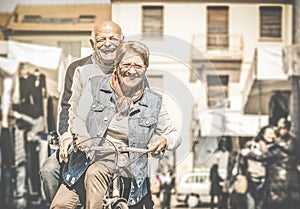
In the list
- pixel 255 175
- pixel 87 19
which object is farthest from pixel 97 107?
pixel 255 175

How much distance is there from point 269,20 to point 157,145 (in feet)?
4.35

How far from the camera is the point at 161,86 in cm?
531

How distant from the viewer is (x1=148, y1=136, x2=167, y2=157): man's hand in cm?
510

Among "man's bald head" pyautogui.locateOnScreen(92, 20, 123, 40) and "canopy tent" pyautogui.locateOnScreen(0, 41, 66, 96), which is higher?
"man's bald head" pyautogui.locateOnScreen(92, 20, 123, 40)

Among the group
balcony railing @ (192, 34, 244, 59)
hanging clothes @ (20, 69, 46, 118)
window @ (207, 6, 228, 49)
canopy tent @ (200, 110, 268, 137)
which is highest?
window @ (207, 6, 228, 49)

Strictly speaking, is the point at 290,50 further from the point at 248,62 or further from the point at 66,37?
the point at 66,37

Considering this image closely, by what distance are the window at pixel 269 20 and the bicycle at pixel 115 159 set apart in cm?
129

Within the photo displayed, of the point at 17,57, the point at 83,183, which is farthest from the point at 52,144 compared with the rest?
the point at 17,57

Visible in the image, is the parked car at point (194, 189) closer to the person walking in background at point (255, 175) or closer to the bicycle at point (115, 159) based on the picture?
the person walking in background at point (255, 175)

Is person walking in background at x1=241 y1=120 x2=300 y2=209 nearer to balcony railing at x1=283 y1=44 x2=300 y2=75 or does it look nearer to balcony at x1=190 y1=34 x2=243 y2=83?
balcony railing at x1=283 y1=44 x2=300 y2=75

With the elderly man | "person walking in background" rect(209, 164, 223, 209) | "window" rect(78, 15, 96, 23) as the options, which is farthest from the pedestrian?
"window" rect(78, 15, 96, 23)

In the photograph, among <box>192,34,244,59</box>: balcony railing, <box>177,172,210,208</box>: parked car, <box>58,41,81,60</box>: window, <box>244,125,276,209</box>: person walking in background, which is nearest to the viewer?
<box>58,41,81,60</box>: window

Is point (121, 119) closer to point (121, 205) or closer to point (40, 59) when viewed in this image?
point (121, 205)

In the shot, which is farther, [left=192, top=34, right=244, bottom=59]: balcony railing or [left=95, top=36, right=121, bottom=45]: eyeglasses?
[left=192, top=34, right=244, bottom=59]: balcony railing
